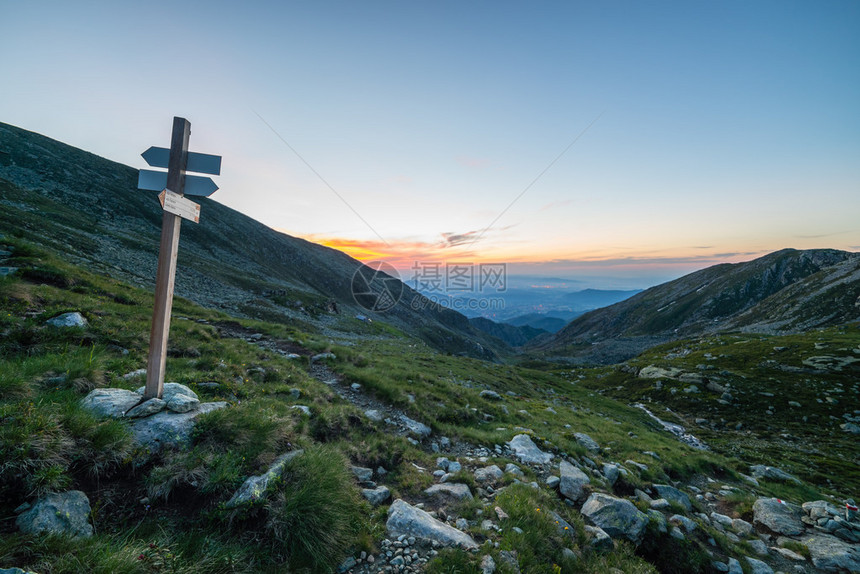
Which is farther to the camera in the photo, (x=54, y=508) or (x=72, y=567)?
(x=54, y=508)

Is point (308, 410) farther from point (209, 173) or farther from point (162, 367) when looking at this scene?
point (209, 173)

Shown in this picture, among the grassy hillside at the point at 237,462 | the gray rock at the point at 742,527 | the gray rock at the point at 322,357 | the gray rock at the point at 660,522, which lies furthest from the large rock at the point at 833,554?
the gray rock at the point at 322,357

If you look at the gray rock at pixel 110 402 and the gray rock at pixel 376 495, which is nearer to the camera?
the gray rock at pixel 110 402

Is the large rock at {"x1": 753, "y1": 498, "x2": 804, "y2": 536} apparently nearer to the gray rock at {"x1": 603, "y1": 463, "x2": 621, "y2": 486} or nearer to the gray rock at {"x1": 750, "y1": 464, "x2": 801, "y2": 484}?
the gray rock at {"x1": 603, "y1": 463, "x2": 621, "y2": 486}

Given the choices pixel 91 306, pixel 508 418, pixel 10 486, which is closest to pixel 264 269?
pixel 91 306

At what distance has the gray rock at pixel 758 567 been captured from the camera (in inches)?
340

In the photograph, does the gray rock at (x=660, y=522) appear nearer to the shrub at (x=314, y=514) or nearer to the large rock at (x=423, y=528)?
the large rock at (x=423, y=528)

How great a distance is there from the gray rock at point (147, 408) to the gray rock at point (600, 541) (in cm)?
1030

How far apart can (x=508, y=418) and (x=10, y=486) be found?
53.6 ft

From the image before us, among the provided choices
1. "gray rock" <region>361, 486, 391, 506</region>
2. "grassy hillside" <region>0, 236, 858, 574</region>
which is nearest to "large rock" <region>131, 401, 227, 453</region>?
"grassy hillside" <region>0, 236, 858, 574</region>

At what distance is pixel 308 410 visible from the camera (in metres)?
9.88

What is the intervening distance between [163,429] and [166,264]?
381cm

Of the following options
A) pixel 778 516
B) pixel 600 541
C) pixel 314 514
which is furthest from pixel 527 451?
pixel 778 516

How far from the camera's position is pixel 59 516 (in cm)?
425
